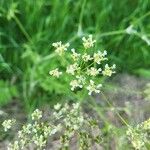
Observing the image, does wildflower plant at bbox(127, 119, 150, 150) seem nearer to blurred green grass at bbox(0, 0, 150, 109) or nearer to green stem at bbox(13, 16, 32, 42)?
blurred green grass at bbox(0, 0, 150, 109)

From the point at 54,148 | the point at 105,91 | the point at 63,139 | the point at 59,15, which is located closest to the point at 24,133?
the point at 63,139

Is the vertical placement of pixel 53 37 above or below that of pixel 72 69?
above

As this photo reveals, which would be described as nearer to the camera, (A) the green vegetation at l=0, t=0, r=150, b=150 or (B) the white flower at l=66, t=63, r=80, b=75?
(B) the white flower at l=66, t=63, r=80, b=75

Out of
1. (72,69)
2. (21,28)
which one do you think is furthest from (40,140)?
(21,28)

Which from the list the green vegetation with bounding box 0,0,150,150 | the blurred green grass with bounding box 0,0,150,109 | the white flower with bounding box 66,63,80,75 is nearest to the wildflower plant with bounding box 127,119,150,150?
the white flower with bounding box 66,63,80,75

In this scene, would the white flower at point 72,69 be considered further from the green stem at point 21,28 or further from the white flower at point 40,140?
the green stem at point 21,28

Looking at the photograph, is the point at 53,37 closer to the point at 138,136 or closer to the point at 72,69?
the point at 72,69

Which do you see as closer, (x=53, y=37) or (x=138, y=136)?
(x=138, y=136)

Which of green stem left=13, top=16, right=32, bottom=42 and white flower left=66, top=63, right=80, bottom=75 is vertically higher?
green stem left=13, top=16, right=32, bottom=42

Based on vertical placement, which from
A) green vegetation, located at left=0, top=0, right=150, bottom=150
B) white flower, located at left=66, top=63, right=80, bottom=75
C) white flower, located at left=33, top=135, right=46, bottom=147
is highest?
green vegetation, located at left=0, top=0, right=150, bottom=150
